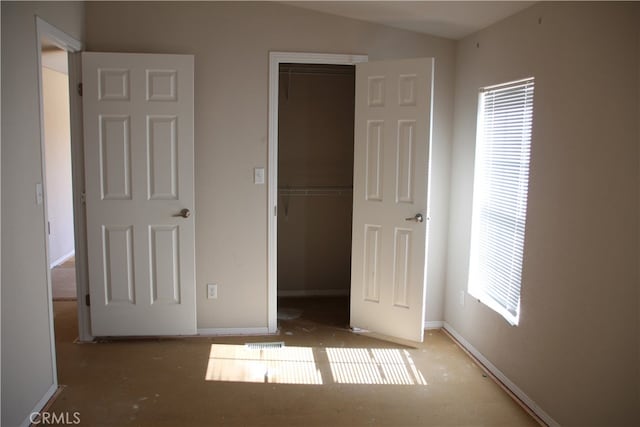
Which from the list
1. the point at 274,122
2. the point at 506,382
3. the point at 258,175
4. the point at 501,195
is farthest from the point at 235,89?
the point at 506,382

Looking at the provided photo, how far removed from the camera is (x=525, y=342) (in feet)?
9.38

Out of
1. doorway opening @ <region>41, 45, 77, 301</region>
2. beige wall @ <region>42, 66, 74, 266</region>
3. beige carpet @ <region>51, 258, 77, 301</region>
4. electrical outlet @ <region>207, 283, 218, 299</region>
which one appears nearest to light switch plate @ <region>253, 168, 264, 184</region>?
electrical outlet @ <region>207, 283, 218, 299</region>

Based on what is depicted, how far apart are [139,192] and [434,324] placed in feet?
8.17

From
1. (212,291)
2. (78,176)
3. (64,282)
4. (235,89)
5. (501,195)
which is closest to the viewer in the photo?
(501,195)

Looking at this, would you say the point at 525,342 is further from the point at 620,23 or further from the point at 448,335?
the point at 620,23

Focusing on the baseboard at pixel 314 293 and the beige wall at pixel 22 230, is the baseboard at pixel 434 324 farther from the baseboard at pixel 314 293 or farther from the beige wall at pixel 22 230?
the beige wall at pixel 22 230

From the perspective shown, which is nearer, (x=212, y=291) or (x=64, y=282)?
(x=212, y=291)

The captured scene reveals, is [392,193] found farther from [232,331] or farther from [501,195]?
[232,331]

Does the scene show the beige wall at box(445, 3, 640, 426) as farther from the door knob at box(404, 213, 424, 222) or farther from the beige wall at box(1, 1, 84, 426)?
the beige wall at box(1, 1, 84, 426)

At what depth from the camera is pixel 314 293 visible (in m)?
4.91

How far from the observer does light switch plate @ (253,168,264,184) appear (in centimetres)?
371

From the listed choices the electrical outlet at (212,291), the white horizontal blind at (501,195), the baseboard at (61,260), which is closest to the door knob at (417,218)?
the white horizontal blind at (501,195)

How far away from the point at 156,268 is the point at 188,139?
959 millimetres

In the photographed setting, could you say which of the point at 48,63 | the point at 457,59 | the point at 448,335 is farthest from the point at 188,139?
the point at 48,63
